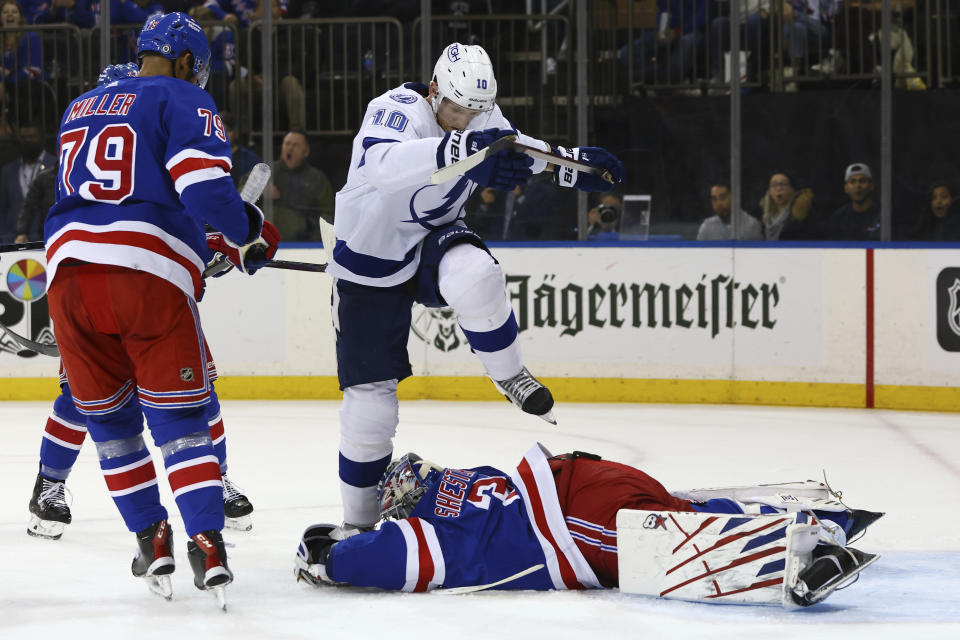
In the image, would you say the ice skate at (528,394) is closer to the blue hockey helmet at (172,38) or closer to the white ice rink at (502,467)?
the white ice rink at (502,467)

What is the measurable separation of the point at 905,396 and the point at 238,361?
3276 mm

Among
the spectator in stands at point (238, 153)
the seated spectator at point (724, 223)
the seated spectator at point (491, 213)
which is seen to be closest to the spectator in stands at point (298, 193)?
the spectator in stands at point (238, 153)

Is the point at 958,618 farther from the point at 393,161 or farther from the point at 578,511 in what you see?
the point at 393,161

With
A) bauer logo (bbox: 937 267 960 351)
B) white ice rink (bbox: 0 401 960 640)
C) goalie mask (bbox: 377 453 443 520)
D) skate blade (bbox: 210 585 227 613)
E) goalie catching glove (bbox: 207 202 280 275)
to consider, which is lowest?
white ice rink (bbox: 0 401 960 640)

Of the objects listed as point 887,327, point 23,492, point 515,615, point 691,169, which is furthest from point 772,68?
point 515,615

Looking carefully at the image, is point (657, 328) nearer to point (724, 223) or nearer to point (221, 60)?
point (724, 223)

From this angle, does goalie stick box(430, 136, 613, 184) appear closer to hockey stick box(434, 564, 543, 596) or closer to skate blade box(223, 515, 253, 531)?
hockey stick box(434, 564, 543, 596)

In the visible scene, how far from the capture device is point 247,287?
678 cm

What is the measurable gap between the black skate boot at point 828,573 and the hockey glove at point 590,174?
930 millimetres

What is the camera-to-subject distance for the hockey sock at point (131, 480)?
284 cm

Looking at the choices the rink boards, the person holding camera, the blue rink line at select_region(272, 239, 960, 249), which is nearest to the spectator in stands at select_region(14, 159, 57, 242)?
the rink boards

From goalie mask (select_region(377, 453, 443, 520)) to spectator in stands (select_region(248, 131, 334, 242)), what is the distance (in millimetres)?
4060

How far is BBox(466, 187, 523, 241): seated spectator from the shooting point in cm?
691

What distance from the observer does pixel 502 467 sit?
188 inches
